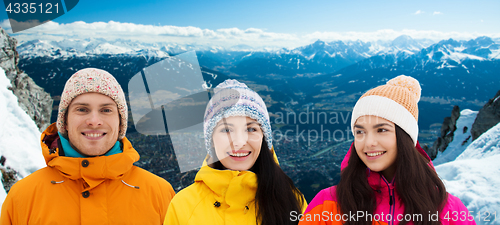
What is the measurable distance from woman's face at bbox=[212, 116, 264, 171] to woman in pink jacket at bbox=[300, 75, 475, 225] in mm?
890

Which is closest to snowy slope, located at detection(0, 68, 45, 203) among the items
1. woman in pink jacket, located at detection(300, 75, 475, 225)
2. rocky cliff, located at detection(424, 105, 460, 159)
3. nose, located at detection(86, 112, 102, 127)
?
nose, located at detection(86, 112, 102, 127)

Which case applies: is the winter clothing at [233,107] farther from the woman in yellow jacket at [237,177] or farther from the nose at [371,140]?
the nose at [371,140]

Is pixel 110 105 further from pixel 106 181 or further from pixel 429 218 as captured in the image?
pixel 429 218

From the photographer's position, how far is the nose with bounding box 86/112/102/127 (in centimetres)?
306

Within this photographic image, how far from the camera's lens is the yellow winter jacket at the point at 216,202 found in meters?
2.73

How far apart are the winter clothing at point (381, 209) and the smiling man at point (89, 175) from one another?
6.62 ft

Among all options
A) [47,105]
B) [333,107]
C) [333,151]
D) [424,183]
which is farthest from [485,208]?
[333,107]

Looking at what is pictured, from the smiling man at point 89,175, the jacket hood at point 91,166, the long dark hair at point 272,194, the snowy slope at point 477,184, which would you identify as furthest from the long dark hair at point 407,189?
the snowy slope at point 477,184

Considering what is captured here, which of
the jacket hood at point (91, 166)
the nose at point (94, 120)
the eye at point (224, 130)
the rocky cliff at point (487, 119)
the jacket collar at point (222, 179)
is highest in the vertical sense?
the nose at point (94, 120)

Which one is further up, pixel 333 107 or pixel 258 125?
pixel 258 125

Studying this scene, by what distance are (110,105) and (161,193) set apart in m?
1.36

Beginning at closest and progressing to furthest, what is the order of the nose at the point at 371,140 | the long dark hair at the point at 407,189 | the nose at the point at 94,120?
the long dark hair at the point at 407,189
the nose at the point at 371,140
the nose at the point at 94,120

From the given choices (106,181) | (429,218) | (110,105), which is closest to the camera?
(429,218)

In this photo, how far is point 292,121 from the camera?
149875mm
